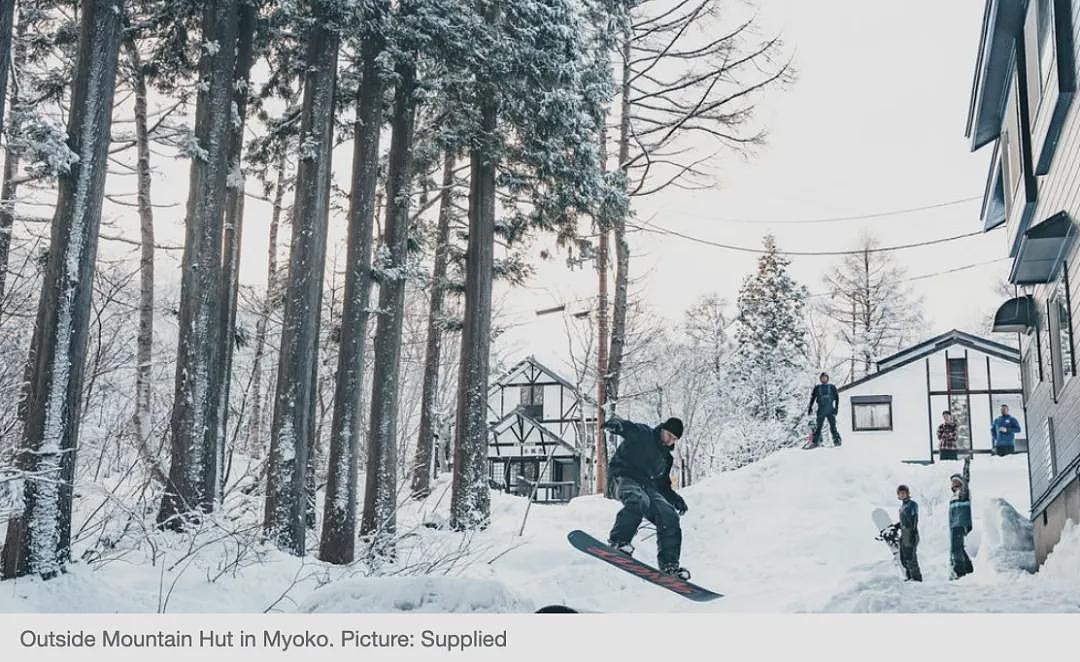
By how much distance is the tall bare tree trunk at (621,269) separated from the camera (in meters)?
9.99

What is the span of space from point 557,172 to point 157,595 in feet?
17.2

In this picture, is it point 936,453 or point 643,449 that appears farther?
point 936,453

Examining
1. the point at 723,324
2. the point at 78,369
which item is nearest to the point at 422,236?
the point at 723,324

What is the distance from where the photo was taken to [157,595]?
18.2 feet

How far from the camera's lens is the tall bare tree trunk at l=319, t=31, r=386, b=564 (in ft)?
25.6

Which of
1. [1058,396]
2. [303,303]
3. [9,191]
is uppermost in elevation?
[9,191]

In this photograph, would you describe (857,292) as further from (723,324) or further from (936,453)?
(936,453)

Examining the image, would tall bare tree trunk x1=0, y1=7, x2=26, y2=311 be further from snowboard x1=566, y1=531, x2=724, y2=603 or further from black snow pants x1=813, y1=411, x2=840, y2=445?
black snow pants x1=813, y1=411, x2=840, y2=445

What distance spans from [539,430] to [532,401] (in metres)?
0.89

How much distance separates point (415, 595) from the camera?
15.9 feet

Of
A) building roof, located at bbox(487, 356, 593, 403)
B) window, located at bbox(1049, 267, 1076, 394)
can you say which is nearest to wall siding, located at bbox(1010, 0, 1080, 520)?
window, located at bbox(1049, 267, 1076, 394)

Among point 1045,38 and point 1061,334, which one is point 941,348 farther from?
point 1045,38

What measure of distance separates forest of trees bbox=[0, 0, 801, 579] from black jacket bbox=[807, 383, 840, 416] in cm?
155

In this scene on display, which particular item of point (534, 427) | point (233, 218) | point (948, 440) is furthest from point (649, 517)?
point (534, 427)
